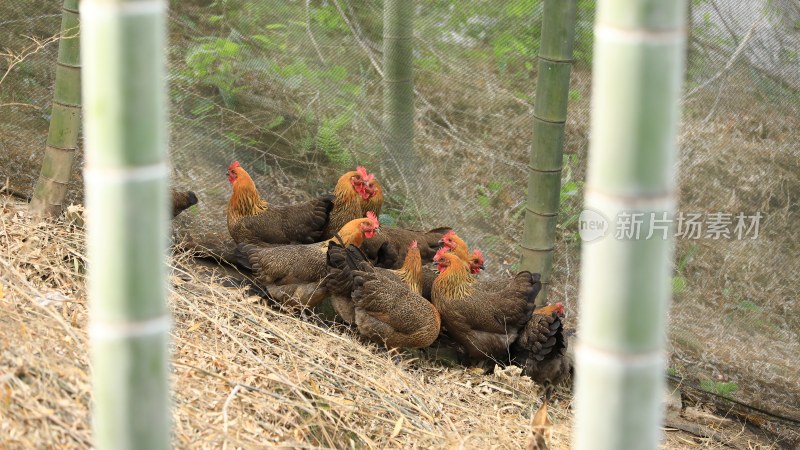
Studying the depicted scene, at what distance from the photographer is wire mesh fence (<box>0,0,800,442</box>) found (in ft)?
17.1

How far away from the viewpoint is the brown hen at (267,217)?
5.78 m

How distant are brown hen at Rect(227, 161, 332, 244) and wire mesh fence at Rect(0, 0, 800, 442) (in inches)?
9.0

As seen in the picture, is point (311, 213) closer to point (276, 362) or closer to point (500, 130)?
point (500, 130)

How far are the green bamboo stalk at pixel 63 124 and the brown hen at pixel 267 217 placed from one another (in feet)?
3.35

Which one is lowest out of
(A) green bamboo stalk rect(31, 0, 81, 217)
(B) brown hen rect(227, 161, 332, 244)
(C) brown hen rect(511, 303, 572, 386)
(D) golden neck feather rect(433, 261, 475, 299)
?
(C) brown hen rect(511, 303, 572, 386)

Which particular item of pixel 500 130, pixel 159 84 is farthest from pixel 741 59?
pixel 159 84

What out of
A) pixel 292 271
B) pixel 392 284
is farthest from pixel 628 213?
pixel 292 271

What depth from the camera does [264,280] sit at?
215 inches

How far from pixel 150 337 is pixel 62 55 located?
3.47m

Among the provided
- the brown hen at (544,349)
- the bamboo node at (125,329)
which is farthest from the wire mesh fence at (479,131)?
the bamboo node at (125,329)

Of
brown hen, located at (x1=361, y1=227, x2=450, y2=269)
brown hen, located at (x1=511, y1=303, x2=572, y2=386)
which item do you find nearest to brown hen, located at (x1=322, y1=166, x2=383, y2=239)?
brown hen, located at (x1=361, y1=227, x2=450, y2=269)

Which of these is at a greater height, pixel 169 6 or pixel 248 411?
pixel 169 6

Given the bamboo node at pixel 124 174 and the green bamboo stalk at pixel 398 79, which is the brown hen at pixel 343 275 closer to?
the green bamboo stalk at pixel 398 79
